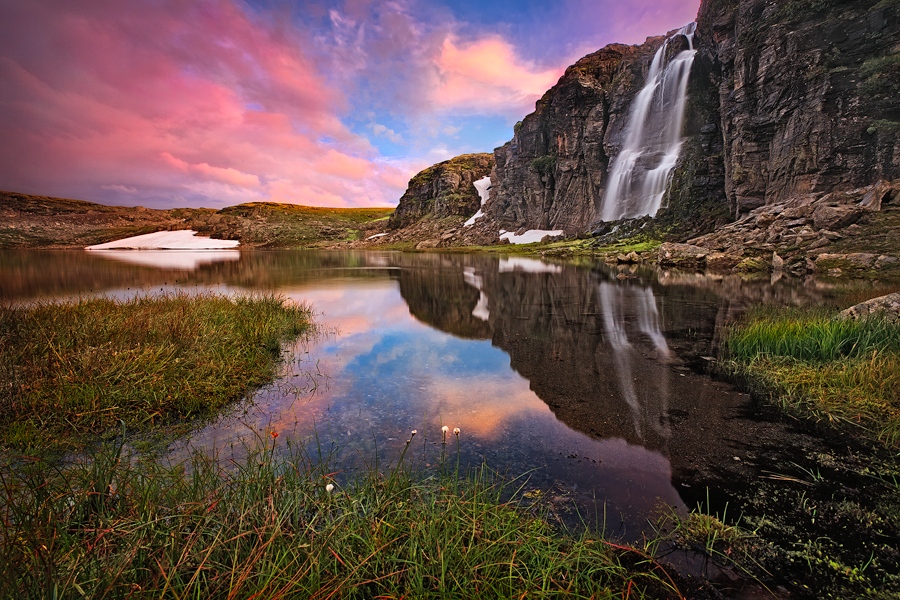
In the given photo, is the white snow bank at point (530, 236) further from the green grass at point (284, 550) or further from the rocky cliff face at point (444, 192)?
the green grass at point (284, 550)

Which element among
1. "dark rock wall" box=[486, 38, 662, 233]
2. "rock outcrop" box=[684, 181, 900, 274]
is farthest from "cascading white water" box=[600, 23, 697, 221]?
"rock outcrop" box=[684, 181, 900, 274]

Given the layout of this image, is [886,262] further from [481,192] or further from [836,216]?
[481,192]

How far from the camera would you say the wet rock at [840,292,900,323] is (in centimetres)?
794

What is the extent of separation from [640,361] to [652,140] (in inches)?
2412

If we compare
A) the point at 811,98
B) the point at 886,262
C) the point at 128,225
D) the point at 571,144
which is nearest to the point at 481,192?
the point at 571,144

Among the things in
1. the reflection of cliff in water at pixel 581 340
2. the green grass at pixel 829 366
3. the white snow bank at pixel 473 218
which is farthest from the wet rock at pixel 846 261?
the white snow bank at pixel 473 218

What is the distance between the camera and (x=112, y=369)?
6180mm

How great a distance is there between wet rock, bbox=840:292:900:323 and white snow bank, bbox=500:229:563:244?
6463cm

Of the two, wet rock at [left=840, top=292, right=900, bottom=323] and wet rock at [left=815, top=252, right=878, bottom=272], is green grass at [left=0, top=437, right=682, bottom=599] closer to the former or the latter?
wet rock at [left=840, top=292, right=900, bottom=323]

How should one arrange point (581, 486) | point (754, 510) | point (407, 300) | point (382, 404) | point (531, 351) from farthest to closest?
point (407, 300) < point (531, 351) < point (382, 404) < point (581, 486) < point (754, 510)

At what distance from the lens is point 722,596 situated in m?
2.95

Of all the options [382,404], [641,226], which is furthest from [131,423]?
[641,226]

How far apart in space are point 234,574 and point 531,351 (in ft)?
27.7

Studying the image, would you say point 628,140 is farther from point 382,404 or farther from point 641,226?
point 382,404
